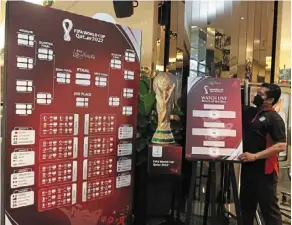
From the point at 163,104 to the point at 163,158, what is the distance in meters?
0.44

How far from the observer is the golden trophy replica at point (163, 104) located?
2582 millimetres

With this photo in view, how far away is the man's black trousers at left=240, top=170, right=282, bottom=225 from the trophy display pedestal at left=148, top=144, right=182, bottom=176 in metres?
0.79

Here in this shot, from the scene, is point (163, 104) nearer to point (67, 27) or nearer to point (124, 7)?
point (67, 27)

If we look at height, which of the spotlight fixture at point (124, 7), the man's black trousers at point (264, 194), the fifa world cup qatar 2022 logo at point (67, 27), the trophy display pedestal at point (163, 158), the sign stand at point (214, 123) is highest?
the spotlight fixture at point (124, 7)

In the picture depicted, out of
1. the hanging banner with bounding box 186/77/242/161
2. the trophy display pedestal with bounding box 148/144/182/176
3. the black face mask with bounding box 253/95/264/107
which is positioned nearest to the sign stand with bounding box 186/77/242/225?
the hanging banner with bounding box 186/77/242/161

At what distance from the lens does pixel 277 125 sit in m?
2.68

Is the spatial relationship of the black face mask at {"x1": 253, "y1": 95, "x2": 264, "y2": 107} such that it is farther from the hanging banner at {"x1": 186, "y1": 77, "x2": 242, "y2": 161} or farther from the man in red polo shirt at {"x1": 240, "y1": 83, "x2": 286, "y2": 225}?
the hanging banner at {"x1": 186, "y1": 77, "x2": 242, "y2": 161}

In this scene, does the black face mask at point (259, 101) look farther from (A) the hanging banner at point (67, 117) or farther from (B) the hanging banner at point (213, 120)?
(A) the hanging banner at point (67, 117)

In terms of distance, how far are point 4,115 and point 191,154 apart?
140cm

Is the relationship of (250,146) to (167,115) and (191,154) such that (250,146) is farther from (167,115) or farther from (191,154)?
(167,115)

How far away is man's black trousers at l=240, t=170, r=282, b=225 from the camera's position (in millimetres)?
2740

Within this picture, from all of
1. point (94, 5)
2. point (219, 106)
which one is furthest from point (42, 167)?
point (94, 5)

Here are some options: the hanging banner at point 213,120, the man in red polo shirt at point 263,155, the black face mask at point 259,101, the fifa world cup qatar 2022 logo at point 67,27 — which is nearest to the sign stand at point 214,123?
the hanging banner at point 213,120

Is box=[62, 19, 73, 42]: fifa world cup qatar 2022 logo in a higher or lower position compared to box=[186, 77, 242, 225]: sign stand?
higher
